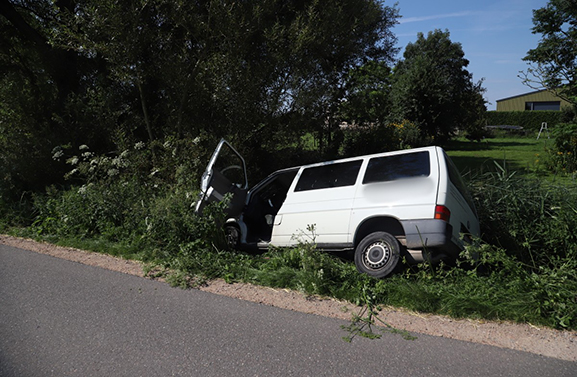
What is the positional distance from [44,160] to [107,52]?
143 inches

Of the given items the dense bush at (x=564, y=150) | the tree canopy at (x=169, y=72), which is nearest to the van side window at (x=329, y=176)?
the tree canopy at (x=169, y=72)

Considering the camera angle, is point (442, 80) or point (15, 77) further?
point (442, 80)

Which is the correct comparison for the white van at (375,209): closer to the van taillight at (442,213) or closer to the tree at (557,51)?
the van taillight at (442,213)

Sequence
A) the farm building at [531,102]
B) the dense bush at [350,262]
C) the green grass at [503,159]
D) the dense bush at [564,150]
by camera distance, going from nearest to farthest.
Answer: the dense bush at [350,262]
the dense bush at [564,150]
the green grass at [503,159]
the farm building at [531,102]

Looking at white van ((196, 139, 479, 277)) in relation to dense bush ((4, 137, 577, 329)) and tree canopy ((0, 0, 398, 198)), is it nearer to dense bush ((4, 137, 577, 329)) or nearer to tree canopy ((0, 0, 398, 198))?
dense bush ((4, 137, 577, 329))

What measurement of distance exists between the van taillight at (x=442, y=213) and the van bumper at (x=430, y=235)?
0.05 m

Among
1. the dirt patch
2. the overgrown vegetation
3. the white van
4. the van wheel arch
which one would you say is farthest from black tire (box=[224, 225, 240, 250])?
the van wheel arch

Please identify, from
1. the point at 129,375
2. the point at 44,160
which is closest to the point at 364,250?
the point at 129,375

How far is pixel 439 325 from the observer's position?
4.09 metres

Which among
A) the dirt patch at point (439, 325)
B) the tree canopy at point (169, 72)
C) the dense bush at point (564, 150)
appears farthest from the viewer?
the dense bush at point (564, 150)

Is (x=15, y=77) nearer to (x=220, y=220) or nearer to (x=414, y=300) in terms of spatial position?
(x=220, y=220)

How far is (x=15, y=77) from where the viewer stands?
10711 mm

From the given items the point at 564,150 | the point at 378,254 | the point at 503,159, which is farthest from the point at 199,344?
the point at 503,159

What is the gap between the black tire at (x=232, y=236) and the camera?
707cm
